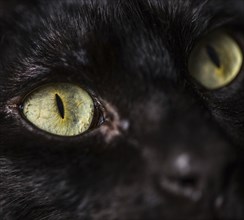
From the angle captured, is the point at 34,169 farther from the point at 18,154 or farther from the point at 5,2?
the point at 5,2

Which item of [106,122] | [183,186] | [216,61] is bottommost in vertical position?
[183,186]

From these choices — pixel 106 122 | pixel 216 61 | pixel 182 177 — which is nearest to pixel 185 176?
pixel 182 177

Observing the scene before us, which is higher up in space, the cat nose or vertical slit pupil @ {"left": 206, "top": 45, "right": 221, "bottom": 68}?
vertical slit pupil @ {"left": 206, "top": 45, "right": 221, "bottom": 68}

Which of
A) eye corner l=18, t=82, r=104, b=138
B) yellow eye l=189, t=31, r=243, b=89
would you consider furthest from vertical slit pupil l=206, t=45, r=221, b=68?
eye corner l=18, t=82, r=104, b=138

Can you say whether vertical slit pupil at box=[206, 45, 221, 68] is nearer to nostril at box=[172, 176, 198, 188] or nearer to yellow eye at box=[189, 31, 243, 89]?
yellow eye at box=[189, 31, 243, 89]

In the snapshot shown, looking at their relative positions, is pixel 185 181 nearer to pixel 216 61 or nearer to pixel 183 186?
pixel 183 186

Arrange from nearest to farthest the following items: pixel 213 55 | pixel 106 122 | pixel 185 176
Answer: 1. pixel 185 176
2. pixel 106 122
3. pixel 213 55
